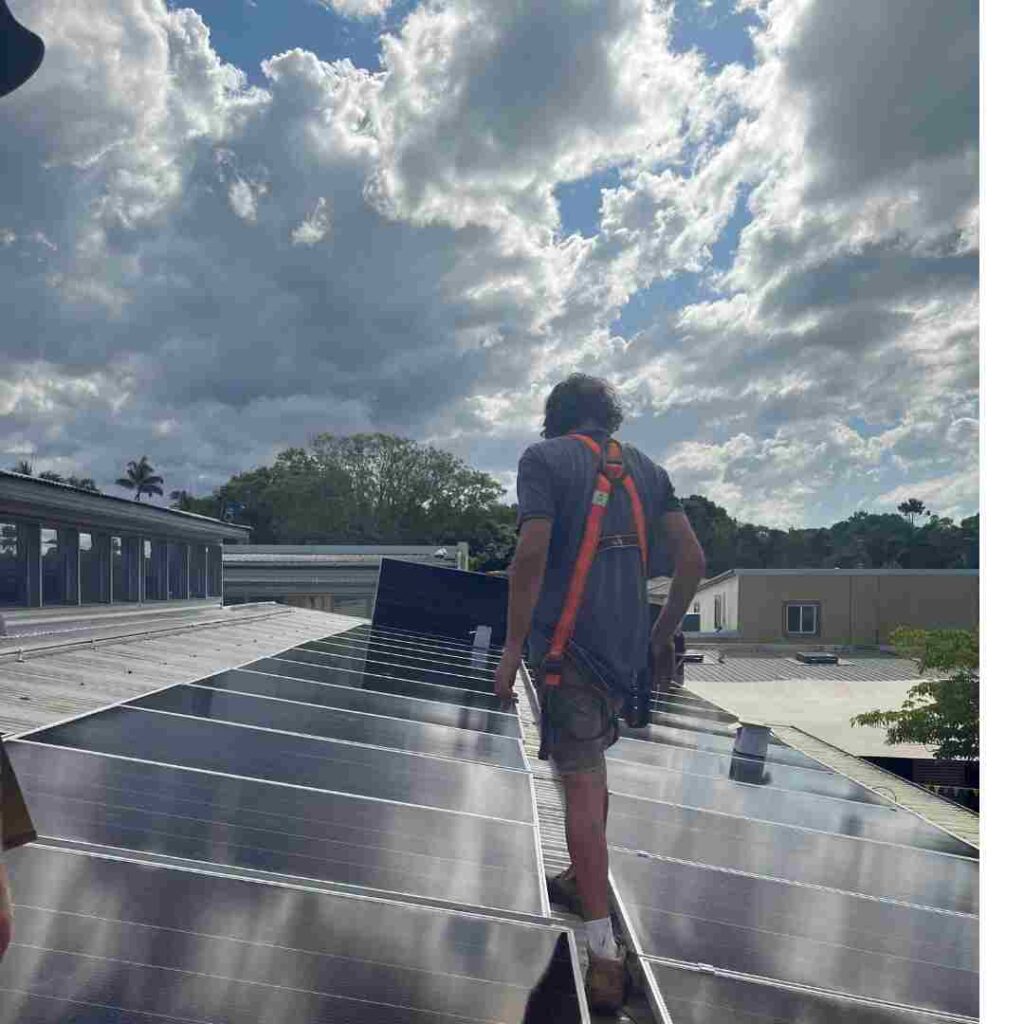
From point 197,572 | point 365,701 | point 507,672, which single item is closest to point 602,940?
point 507,672

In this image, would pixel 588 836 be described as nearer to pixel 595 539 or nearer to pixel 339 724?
pixel 595 539

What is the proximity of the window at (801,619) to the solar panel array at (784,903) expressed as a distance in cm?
3790

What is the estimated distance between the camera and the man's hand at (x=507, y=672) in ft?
7.42

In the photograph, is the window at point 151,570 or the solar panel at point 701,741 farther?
the window at point 151,570

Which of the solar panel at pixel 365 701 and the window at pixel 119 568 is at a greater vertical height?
the window at pixel 119 568

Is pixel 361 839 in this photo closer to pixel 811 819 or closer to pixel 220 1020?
pixel 220 1020

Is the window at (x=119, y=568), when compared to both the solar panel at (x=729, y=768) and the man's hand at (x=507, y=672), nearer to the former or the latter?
the solar panel at (x=729, y=768)

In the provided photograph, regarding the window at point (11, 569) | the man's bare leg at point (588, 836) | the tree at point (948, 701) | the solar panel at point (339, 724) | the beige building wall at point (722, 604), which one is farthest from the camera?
the beige building wall at point (722, 604)

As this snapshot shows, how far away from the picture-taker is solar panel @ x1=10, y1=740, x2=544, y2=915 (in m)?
2.35

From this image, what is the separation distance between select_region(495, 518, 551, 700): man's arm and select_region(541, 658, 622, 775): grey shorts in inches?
9.1

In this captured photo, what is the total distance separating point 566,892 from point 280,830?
90cm

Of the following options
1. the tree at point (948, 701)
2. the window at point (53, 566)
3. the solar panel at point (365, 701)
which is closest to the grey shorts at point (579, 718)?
the solar panel at point (365, 701)

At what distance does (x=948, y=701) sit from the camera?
14.1 metres

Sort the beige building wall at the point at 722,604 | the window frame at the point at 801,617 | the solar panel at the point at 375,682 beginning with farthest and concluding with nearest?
the beige building wall at the point at 722,604 < the window frame at the point at 801,617 < the solar panel at the point at 375,682
